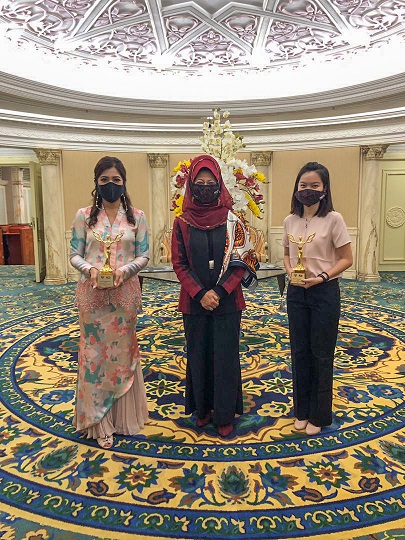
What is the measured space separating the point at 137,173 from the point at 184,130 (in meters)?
1.49

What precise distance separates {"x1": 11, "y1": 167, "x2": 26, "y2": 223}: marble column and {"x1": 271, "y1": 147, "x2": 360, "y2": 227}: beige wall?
1084 cm

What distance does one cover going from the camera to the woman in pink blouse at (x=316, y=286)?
2.82m

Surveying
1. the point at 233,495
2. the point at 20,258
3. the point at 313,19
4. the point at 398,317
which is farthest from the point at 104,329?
the point at 20,258

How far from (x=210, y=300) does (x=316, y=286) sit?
709 millimetres

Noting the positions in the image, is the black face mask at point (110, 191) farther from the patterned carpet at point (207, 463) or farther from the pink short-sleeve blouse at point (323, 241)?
the patterned carpet at point (207, 463)

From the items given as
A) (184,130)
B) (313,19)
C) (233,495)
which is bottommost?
(233,495)

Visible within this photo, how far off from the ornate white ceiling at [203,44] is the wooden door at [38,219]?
7.11ft

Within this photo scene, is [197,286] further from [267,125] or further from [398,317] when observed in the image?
[267,125]

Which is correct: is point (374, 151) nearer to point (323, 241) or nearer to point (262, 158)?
point (262, 158)

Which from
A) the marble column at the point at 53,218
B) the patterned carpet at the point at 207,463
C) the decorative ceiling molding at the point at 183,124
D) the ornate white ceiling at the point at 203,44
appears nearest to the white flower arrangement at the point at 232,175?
the patterned carpet at the point at 207,463

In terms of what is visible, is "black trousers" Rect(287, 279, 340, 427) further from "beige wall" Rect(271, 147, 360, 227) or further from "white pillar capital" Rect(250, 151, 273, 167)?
"white pillar capital" Rect(250, 151, 273, 167)

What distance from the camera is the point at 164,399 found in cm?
369

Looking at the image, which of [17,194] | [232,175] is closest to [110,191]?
[232,175]

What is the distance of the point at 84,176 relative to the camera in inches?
389
